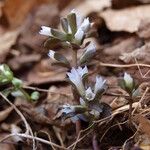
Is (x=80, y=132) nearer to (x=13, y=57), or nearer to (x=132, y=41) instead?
(x=132, y=41)

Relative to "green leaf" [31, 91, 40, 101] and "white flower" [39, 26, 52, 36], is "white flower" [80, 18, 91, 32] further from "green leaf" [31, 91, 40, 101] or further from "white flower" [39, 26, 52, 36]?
"green leaf" [31, 91, 40, 101]

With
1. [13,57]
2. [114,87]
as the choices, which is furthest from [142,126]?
[13,57]

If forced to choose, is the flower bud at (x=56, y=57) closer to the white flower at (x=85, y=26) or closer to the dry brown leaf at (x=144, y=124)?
the white flower at (x=85, y=26)

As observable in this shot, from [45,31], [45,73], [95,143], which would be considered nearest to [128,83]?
[95,143]

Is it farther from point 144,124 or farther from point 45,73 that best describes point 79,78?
point 45,73

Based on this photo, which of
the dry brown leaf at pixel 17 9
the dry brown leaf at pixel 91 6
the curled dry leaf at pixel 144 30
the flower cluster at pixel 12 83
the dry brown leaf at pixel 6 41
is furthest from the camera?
the dry brown leaf at pixel 17 9

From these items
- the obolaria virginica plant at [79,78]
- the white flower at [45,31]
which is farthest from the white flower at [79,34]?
the white flower at [45,31]
